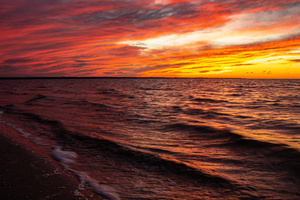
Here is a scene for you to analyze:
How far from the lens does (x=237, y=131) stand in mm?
9625

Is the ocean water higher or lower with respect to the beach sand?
lower

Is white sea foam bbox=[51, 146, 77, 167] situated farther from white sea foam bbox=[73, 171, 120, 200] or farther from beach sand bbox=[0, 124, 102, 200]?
white sea foam bbox=[73, 171, 120, 200]

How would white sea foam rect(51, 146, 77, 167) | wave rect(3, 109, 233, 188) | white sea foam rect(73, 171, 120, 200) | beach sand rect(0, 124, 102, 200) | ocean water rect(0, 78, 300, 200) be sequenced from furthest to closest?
white sea foam rect(51, 146, 77, 167)
wave rect(3, 109, 233, 188)
ocean water rect(0, 78, 300, 200)
white sea foam rect(73, 171, 120, 200)
beach sand rect(0, 124, 102, 200)

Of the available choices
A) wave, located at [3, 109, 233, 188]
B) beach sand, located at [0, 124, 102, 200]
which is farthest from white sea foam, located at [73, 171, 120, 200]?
wave, located at [3, 109, 233, 188]

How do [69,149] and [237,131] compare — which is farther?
[237,131]

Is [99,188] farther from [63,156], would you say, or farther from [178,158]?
[178,158]

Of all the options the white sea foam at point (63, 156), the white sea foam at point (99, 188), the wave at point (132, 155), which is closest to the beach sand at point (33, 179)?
the white sea foam at point (99, 188)

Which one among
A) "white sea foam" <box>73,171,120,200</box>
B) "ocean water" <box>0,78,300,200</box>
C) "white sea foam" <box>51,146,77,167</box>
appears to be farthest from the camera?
"white sea foam" <box>51,146,77,167</box>

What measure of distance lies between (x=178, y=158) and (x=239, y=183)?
1877mm

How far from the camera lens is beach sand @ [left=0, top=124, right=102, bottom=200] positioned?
3.71m

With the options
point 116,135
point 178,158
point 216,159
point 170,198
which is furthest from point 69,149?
point 216,159

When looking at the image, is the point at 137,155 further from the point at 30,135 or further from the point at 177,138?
the point at 30,135

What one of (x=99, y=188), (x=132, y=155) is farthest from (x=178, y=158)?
(x=99, y=188)

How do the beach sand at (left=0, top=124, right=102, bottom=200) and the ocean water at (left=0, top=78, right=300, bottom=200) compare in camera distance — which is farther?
the ocean water at (left=0, top=78, right=300, bottom=200)
